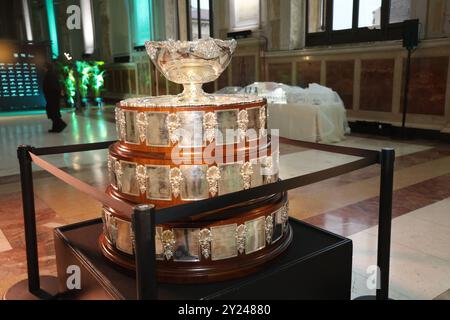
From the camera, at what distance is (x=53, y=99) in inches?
363

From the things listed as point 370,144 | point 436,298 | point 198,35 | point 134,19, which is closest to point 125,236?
point 436,298

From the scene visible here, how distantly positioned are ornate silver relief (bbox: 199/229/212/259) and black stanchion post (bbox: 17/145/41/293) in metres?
1.00

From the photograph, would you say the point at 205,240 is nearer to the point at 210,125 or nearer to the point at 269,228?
the point at 269,228

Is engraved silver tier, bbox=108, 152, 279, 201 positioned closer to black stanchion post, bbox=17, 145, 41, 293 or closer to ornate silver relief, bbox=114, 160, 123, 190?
ornate silver relief, bbox=114, 160, 123, 190

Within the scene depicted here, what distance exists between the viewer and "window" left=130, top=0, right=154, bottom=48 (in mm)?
14805

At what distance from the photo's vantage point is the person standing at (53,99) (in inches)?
356

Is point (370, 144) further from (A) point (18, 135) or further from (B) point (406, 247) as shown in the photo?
(A) point (18, 135)

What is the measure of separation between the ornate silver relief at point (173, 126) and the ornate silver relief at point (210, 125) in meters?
0.11

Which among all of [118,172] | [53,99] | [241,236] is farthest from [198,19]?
[241,236]

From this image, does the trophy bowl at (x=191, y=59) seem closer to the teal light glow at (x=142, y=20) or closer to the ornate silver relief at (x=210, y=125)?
the ornate silver relief at (x=210, y=125)

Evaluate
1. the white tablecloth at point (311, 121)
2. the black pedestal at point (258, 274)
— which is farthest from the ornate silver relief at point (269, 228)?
the white tablecloth at point (311, 121)

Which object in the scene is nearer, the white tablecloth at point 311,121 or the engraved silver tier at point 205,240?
the engraved silver tier at point 205,240

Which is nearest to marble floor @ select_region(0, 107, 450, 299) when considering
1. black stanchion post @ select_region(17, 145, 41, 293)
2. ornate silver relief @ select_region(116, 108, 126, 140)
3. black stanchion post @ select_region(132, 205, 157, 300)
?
black stanchion post @ select_region(17, 145, 41, 293)

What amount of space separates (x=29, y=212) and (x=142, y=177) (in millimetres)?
827
